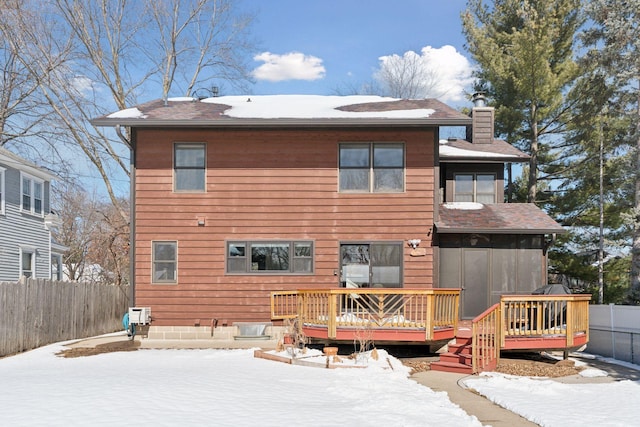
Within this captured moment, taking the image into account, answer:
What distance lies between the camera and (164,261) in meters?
13.4

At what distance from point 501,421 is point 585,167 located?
1777 cm

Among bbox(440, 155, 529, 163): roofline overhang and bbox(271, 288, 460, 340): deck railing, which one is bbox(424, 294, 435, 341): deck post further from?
bbox(440, 155, 529, 163): roofline overhang

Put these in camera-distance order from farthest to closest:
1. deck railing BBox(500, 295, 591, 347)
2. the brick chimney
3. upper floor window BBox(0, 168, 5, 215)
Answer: upper floor window BBox(0, 168, 5, 215), the brick chimney, deck railing BBox(500, 295, 591, 347)

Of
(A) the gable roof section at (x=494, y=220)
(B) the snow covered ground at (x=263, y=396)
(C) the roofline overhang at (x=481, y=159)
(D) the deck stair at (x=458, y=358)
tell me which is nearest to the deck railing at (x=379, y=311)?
(D) the deck stair at (x=458, y=358)

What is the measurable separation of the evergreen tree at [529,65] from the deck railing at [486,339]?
1345 centimetres

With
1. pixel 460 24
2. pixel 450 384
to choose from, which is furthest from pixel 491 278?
pixel 460 24

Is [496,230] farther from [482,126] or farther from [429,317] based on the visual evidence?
[482,126]

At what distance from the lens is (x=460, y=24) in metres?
24.2

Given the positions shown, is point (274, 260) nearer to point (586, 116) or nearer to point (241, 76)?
point (586, 116)

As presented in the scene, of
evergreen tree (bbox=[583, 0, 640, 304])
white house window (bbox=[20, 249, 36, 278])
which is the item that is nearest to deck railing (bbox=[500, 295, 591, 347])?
evergreen tree (bbox=[583, 0, 640, 304])

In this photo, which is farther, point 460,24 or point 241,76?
point 241,76

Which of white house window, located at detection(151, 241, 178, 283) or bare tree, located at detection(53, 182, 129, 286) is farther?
bare tree, located at detection(53, 182, 129, 286)

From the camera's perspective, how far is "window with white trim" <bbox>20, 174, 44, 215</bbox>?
69.0 feet

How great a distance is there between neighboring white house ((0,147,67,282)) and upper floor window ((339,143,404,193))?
1270 cm
